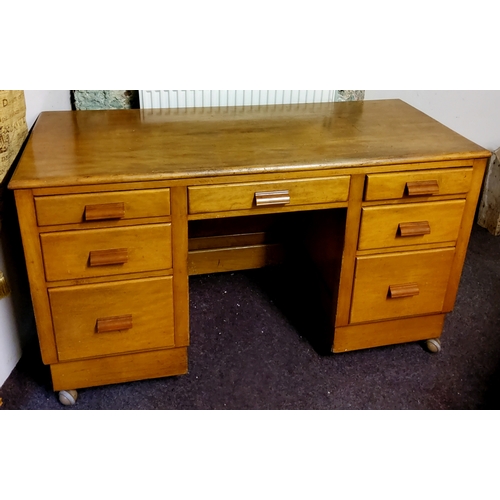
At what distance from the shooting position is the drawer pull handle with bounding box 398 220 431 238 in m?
1.75

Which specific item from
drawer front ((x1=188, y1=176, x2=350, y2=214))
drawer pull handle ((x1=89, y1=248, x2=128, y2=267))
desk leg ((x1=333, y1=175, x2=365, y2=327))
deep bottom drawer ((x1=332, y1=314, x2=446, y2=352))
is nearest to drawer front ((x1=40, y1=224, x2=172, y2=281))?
drawer pull handle ((x1=89, y1=248, x2=128, y2=267))

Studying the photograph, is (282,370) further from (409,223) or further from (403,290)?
(409,223)

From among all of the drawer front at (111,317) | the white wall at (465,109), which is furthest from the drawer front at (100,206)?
the white wall at (465,109)

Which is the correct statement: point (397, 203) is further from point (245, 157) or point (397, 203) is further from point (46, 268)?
point (46, 268)

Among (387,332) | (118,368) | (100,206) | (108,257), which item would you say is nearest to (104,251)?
(108,257)

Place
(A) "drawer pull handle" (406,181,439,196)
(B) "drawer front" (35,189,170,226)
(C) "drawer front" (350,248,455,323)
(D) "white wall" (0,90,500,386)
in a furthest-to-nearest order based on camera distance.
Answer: (D) "white wall" (0,90,500,386) → (C) "drawer front" (350,248,455,323) → (A) "drawer pull handle" (406,181,439,196) → (B) "drawer front" (35,189,170,226)

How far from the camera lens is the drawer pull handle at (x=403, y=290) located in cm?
185

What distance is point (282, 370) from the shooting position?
1899 mm

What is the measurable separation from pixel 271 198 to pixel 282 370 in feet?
2.01

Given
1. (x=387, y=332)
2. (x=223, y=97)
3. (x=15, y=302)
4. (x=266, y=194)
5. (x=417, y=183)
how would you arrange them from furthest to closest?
(x=223, y=97), (x=387, y=332), (x=15, y=302), (x=417, y=183), (x=266, y=194)

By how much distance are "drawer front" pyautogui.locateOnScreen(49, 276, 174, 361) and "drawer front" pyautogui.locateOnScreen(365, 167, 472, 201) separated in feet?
2.10

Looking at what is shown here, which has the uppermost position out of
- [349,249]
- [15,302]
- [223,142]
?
[223,142]

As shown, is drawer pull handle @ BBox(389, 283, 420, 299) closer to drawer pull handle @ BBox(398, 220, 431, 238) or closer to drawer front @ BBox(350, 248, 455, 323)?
drawer front @ BBox(350, 248, 455, 323)

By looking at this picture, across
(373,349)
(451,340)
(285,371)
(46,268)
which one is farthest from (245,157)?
(451,340)
